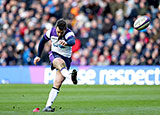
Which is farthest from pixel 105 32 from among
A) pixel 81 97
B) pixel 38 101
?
pixel 38 101

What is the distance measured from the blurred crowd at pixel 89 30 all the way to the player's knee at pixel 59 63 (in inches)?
409

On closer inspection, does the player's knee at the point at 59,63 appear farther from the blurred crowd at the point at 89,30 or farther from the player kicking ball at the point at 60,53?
the blurred crowd at the point at 89,30

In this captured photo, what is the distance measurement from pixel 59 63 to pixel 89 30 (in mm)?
11736

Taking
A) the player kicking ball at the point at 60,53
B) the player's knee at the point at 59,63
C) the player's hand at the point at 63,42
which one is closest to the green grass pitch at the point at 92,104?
the player kicking ball at the point at 60,53

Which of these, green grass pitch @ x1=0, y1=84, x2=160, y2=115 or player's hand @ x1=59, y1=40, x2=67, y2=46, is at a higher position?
player's hand @ x1=59, y1=40, x2=67, y2=46

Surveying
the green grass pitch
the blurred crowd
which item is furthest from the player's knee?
the blurred crowd

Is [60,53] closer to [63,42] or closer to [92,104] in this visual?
[63,42]

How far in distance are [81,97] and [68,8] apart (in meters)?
9.49

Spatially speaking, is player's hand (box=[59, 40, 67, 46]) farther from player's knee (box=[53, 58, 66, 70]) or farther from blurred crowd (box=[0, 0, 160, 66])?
blurred crowd (box=[0, 0, 160, 66])

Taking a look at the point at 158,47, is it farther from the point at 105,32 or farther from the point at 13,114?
the point at 13,114

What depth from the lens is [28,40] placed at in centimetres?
2252

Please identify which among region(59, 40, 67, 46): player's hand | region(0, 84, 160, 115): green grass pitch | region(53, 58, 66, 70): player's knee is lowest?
region(0, 84, 160, 115): green grass pitch

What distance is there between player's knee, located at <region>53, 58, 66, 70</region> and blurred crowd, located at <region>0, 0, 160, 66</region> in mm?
10377

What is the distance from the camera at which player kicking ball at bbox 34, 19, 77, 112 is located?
1010 cm
